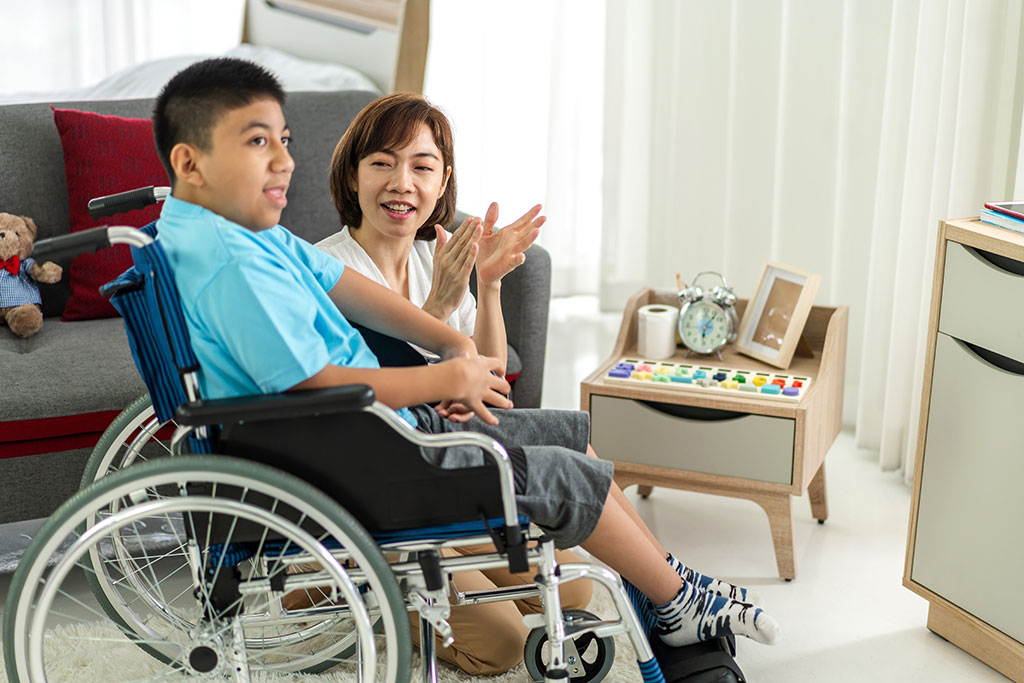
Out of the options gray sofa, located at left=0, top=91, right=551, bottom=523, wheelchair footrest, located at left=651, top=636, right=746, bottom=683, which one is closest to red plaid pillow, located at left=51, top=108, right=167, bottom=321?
gray sofa, located at left=0, top=91, right=551, bottom=523

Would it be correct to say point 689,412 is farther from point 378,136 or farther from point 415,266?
point 378,136

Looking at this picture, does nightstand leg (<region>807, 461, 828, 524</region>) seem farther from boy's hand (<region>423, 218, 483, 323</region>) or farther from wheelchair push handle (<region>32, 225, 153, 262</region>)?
wheelchair push handle (<region>32, 225, 153, 262</region>)

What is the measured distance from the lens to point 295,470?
124 cm

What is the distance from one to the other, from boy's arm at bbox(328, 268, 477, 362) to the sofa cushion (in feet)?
2.04

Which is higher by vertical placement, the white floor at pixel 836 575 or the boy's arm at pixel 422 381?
the boy's arm at pixel 422 381

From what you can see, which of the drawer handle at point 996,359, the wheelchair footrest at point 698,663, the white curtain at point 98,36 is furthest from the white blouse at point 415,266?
the white curtain at point 98,36

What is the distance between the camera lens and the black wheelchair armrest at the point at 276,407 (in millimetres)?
1143

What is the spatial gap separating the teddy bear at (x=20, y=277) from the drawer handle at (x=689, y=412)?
1.28 m

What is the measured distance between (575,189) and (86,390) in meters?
2.34

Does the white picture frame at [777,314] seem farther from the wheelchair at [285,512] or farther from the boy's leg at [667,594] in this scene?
the wheelchair at [285,512]

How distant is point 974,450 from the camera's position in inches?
65.2

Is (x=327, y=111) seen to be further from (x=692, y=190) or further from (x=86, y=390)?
(x=692, y=190)

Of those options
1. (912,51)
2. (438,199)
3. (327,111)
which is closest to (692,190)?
(912,51)

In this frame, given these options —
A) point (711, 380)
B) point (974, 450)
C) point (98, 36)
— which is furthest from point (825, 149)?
point (98, 36)
